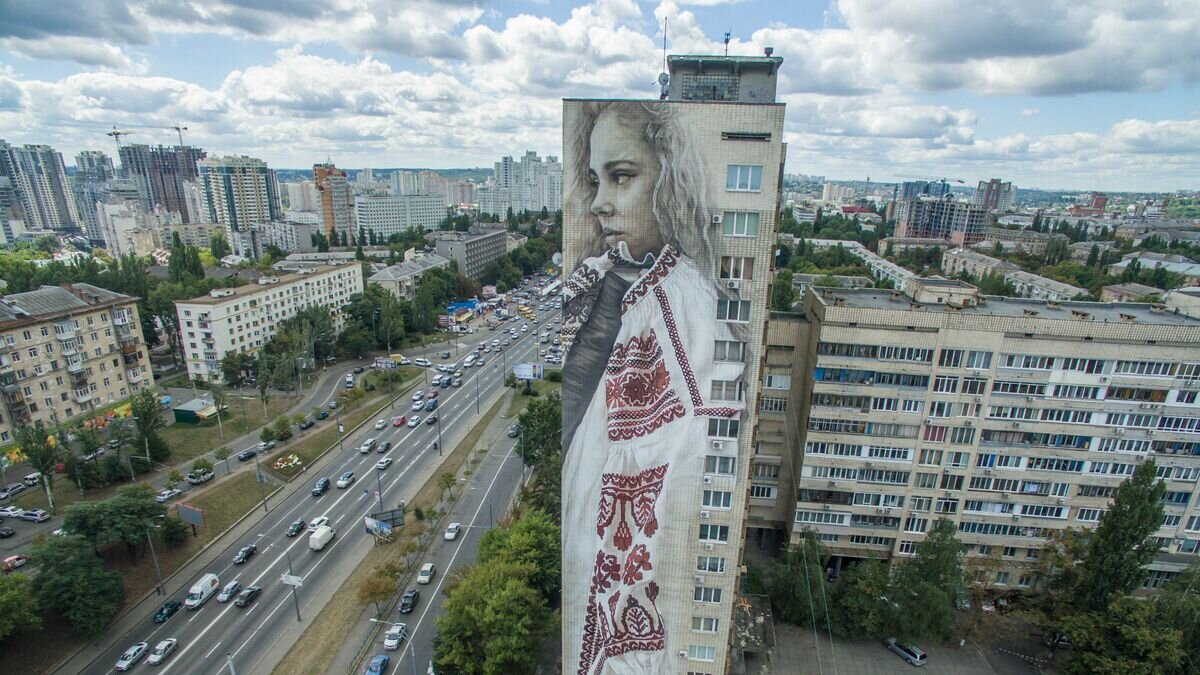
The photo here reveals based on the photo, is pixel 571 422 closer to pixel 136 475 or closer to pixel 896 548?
pixel 896 548

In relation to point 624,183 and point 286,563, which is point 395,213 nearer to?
point 286,563

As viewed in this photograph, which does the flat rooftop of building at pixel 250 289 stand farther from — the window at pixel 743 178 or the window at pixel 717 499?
the window at pixel 743 178

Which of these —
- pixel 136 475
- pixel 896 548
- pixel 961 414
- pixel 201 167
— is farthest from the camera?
pixel 201 167

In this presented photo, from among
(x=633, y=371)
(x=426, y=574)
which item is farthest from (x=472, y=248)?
(x=633, y=371)

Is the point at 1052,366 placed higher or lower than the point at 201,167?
lower

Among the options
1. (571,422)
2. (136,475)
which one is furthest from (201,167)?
(571,422)

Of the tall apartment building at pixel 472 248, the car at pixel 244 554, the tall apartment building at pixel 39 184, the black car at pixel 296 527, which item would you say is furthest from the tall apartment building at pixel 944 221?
the tall apartment building at pixel 39 184
